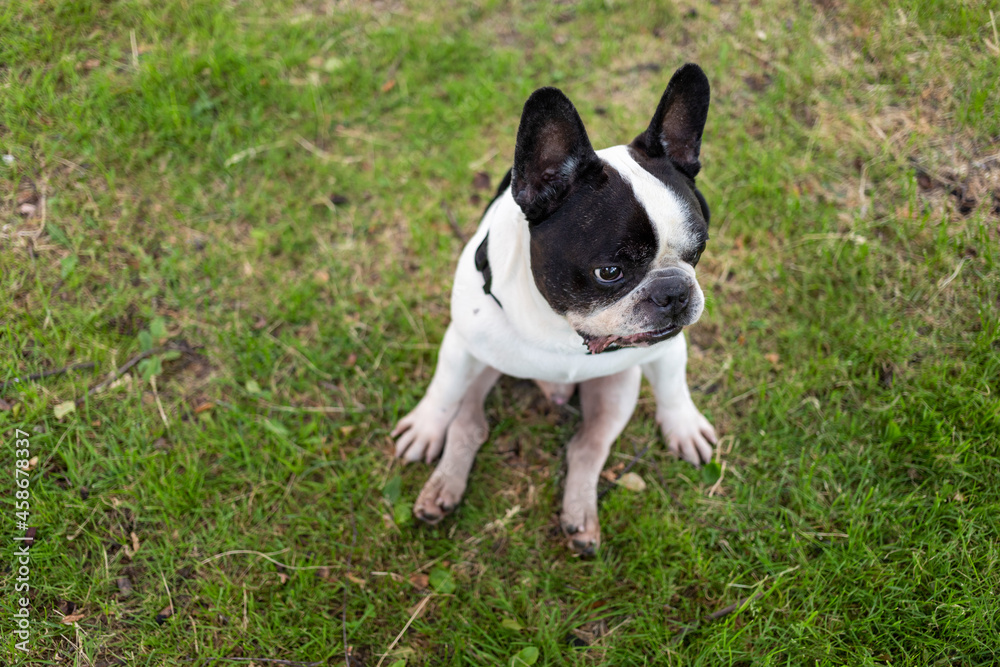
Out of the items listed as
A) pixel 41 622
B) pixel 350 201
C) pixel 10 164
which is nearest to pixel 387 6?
pixel 350 201

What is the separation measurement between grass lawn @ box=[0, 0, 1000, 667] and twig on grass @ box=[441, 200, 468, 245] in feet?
0.08

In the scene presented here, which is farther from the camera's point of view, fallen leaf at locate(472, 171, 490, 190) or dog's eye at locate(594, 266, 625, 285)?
fallen leaf at locate(472, 171, 490, 190)

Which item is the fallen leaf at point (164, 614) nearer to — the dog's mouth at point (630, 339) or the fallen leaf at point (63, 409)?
the fallen leaf at point (63, 409)

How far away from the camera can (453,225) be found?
393 cm

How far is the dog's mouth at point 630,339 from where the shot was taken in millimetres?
2221

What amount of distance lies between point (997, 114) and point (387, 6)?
4004mm

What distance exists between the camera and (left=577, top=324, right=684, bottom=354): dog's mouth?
2221 mm

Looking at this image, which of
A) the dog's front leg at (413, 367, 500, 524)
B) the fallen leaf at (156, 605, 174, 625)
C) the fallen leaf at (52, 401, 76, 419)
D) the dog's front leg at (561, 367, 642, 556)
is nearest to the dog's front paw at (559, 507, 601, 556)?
the dog's front leg at (561, 367, 642, 556)

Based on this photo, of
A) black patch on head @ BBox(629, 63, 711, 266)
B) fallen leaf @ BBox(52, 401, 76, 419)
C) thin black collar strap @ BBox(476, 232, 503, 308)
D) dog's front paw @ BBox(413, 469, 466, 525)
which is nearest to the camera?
black patch on head @ BBox(629, 63, 711, 266)

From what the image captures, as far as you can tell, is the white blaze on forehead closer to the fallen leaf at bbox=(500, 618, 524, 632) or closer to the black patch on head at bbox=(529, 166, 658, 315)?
the black patch on head at bbox=(529, 166, 658, 315)

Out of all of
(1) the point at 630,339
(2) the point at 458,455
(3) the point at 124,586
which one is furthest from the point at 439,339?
(3) the point at 124,586

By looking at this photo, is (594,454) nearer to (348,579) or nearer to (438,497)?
(438,497)

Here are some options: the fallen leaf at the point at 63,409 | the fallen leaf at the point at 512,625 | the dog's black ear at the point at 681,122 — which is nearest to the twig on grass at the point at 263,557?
the fallen leaf at the point at 512,625

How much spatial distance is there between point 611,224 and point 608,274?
0.17 metres
